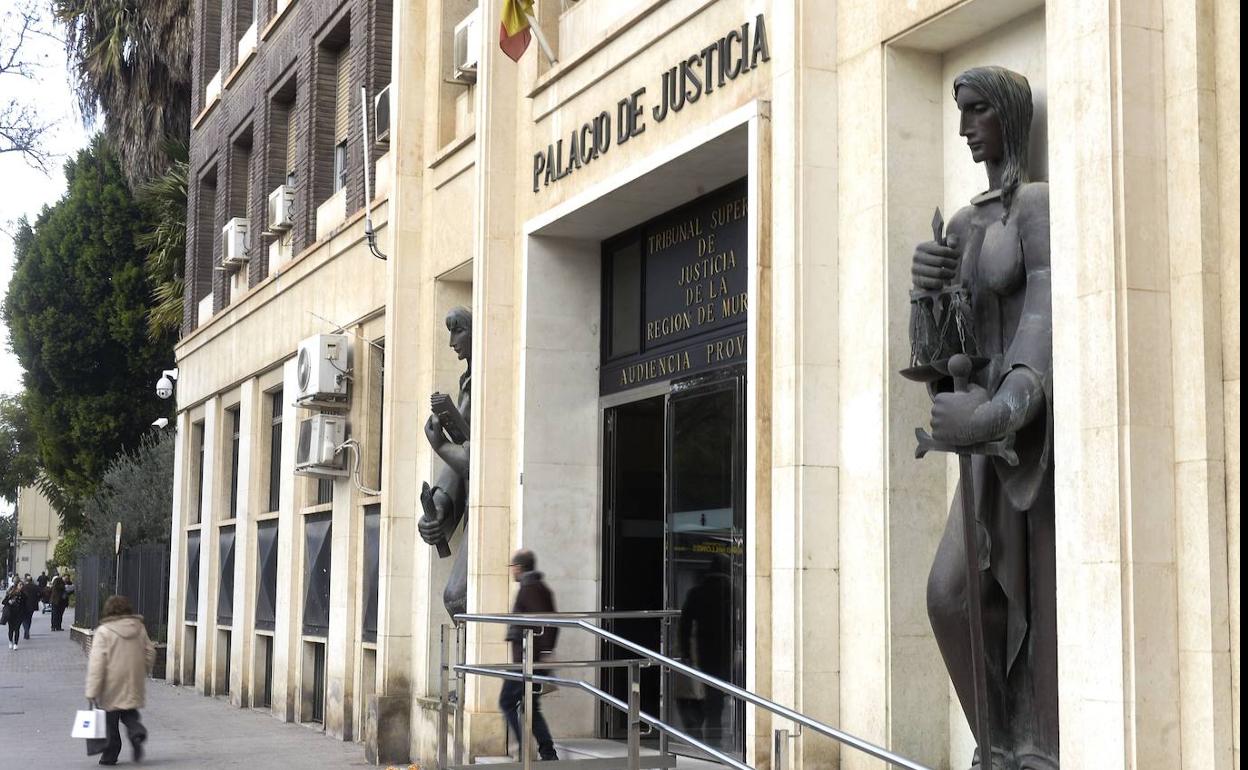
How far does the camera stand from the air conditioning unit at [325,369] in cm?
1709

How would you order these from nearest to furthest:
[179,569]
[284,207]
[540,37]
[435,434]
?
[540,37]
[435,434]
[284,207]
[179,569]

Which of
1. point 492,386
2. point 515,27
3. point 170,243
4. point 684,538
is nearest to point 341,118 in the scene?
point 515,27

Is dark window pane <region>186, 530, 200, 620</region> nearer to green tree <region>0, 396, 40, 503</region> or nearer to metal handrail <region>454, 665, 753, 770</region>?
metal handrail <region>454, 665, 753, 770</region>

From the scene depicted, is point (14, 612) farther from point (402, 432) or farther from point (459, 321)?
point (459, 321)

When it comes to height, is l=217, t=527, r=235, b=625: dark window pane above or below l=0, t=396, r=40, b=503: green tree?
below

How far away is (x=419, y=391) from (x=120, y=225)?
30.0m

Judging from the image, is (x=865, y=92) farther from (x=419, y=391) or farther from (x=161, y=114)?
(x=161, y=114)

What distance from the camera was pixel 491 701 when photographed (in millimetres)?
12594

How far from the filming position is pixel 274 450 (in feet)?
69.5

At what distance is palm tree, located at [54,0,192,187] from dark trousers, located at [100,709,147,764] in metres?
21.2

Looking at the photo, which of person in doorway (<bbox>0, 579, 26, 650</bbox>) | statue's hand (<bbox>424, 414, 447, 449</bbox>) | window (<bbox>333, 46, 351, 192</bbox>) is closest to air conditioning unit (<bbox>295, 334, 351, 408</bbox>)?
window (<bbox>333, 46, 351, 192</bbox>)

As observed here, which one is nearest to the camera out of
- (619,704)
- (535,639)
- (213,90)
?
(619,704)

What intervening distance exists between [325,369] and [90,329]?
27006mm

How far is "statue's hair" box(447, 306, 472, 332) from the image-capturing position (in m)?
13.4
